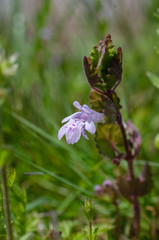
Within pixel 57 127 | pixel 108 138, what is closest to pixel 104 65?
pixel 108 138

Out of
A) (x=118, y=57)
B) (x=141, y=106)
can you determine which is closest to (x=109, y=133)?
(x=118, y=57)

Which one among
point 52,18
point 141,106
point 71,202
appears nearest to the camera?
point 71,202

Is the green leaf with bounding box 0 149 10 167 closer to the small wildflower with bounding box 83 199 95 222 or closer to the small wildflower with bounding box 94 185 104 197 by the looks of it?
the small wildflower with bounding box 83 199 95 222

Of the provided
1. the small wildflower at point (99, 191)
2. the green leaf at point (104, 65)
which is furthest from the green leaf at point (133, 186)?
the green leaf at point (104, 65)

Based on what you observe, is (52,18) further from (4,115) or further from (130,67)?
(4,115)

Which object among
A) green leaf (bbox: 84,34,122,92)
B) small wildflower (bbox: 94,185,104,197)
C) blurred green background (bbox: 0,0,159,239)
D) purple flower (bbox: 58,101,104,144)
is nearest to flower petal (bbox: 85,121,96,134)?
purple flower (bbox: 58,101,104,144)
